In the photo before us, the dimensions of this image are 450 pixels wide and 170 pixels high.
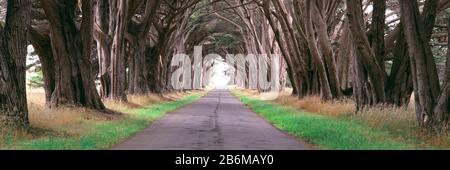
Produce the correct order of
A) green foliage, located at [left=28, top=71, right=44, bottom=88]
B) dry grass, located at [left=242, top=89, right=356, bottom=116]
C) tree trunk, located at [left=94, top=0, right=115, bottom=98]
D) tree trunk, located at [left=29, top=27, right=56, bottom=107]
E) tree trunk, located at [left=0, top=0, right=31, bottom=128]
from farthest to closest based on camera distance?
1. green foliage, located at [left=28, top=71, right=44, bottom=88]
2. tree trunk, located at [left=94, top=0, right=115, bottom=98]
3. tree trunk, located at [left=29, top=27, right=56, bottom=107]
4. dry grass, located at [left=242, top=89, right=356, bottom=116]
5. tree trunk, located at [left=0, top=0, right=31, bottom=128]

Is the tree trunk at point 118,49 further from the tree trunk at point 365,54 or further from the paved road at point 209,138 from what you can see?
the tree trunk at point 365,54

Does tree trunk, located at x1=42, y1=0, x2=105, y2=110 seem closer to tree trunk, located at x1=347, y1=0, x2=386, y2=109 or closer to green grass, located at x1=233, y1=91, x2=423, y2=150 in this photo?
green grass, located at x1=233, y1=91, x2=423, y2=150

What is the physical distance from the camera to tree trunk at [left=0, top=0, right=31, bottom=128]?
14.0m

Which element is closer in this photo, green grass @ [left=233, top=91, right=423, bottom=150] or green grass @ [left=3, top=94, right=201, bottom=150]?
green grass @ [left=3, top=94, right=201, bottom=150]

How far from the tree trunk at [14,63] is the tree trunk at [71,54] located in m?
5.99

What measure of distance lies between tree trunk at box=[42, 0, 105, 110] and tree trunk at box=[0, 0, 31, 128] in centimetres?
599

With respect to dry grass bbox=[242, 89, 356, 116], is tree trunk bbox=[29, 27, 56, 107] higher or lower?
higher

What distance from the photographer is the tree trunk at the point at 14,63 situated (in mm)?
13992

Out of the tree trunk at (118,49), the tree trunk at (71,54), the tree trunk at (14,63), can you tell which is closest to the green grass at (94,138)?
the tree trunk at (14,63)

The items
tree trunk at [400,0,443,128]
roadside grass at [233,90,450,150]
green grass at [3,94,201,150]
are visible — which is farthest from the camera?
tree trunk at [400,0,443,128]

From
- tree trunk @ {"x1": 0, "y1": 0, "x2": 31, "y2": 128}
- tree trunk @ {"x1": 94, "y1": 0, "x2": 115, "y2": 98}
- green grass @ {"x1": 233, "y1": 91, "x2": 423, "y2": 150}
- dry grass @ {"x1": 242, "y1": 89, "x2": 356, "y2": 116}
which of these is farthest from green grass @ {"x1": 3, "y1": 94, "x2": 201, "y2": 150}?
tree trunk @ {"x1": 94, "y1": 0, "x2": 115, "y2": 98}

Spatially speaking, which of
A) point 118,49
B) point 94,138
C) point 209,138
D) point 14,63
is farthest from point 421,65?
point 118,49
